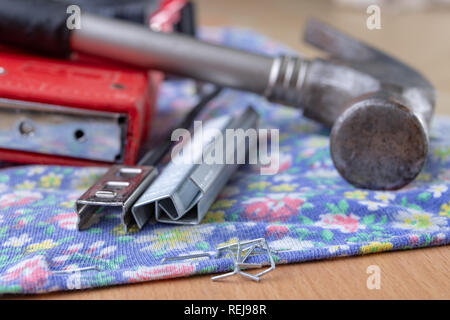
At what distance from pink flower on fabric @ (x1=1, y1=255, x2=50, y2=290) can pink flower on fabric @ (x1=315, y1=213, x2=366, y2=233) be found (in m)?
0.27

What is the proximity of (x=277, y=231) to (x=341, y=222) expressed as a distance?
0.07m

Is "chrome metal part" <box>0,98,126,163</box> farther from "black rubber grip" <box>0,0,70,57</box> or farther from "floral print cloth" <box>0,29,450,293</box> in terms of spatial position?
"black rubber grip" <box>0,0,70,57</box>

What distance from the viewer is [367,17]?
2.10 m

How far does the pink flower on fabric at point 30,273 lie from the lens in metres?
0.48

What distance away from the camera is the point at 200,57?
86cm

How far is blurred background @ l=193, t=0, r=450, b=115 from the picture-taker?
133 cm

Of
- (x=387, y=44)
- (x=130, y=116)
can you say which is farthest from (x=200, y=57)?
(x=387, y=44)

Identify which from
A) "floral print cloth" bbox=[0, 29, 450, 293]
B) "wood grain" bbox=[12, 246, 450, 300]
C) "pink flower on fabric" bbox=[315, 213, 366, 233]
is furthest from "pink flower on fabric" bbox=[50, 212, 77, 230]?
"pink flower on fabric" bbox=[315, 213, 366, 233]

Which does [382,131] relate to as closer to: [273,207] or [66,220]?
[273,207]

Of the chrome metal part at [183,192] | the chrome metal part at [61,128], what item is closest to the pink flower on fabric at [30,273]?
the chrome metal part at [183,192]
